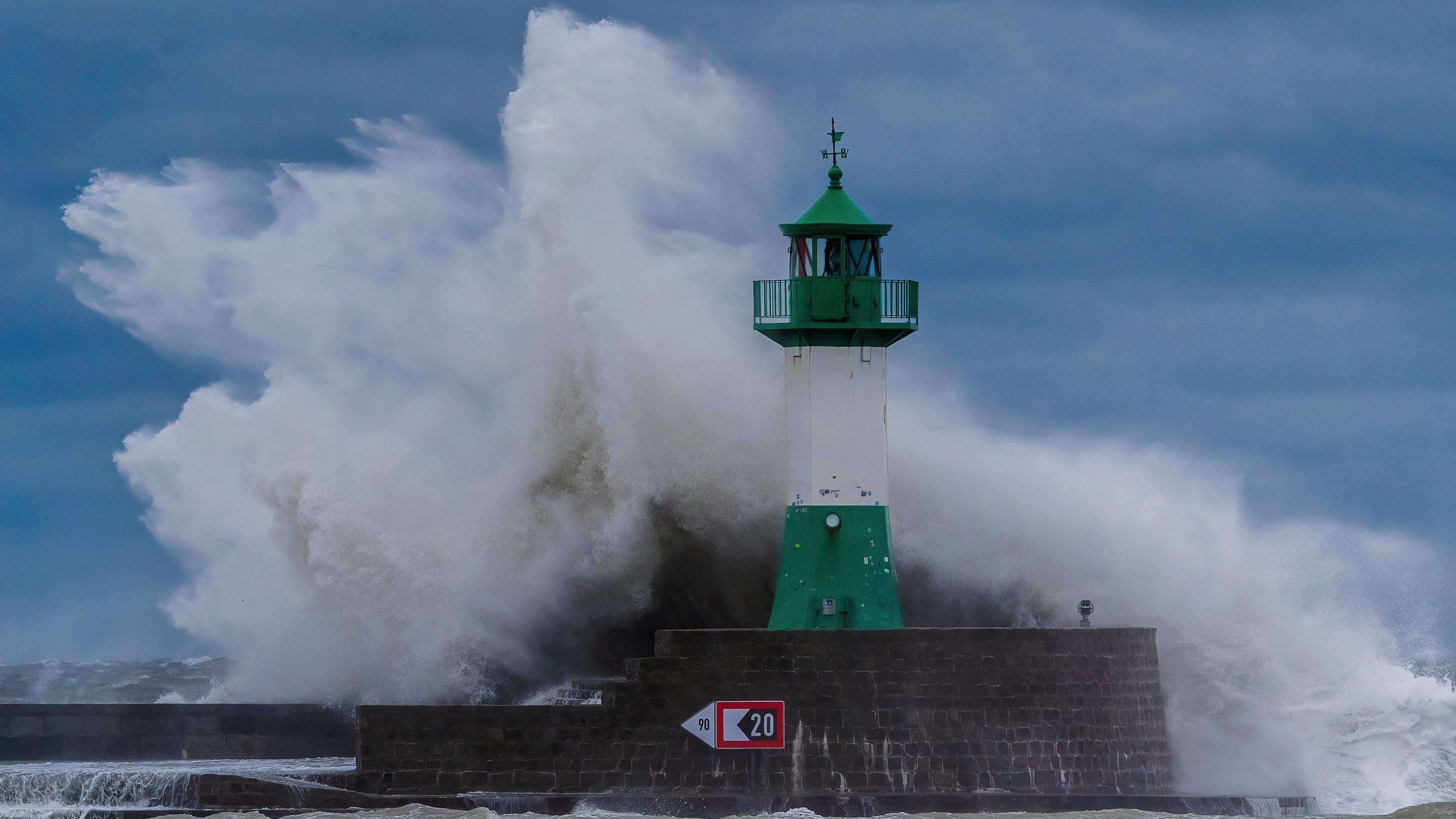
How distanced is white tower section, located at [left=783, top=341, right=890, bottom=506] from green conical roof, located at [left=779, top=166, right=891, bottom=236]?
3.85ft

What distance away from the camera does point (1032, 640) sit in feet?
57.8

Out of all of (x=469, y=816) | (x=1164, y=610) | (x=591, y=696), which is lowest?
(x=469, y=816)

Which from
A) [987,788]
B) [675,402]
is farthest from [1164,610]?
[675,402]

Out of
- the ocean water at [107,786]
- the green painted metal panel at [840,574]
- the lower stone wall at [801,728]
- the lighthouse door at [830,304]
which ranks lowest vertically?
the ocean water at [107,786]

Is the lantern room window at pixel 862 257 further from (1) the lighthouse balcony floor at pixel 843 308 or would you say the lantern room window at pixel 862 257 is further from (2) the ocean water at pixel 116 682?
(2) the ocean water at pixel 116 682

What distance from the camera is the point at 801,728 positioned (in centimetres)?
1733

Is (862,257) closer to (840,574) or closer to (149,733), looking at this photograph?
(840,574)

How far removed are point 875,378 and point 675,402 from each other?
3.38 metres

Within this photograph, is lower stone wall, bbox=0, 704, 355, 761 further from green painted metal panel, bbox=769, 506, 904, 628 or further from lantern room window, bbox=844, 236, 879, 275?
lantern room window, bbox=844, 236, 879, 275

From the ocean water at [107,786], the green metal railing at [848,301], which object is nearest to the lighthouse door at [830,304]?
the green metal railing at [848,301]

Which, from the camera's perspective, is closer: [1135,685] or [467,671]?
[1135,685]

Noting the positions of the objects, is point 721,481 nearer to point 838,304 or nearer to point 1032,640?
point 838,304

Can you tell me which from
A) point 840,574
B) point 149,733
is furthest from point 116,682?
point 840,574

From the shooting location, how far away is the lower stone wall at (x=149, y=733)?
67.8 feet
